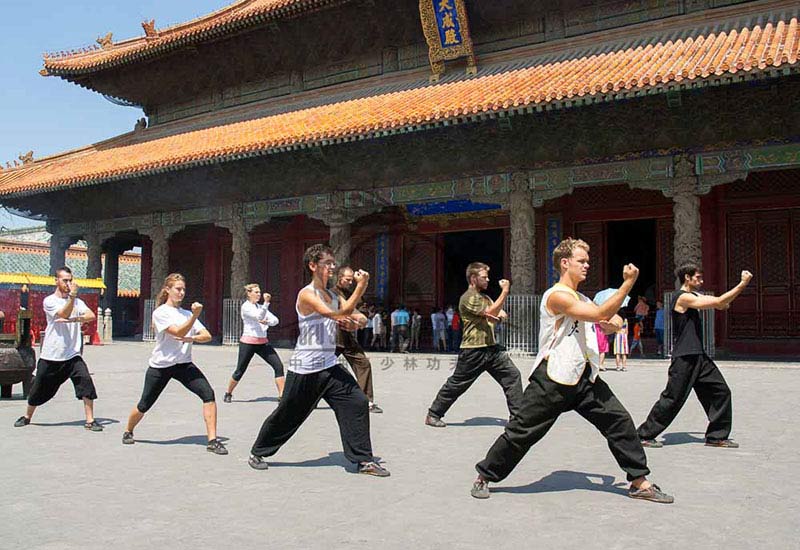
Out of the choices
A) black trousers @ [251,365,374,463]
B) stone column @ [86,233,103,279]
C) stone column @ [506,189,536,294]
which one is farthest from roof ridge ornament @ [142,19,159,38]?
black trousers @ [251,365,374,463]

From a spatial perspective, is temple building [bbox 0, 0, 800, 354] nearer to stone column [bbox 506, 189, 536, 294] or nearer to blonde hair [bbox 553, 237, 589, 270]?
stone column [bbox 506, 189, 536, 294]

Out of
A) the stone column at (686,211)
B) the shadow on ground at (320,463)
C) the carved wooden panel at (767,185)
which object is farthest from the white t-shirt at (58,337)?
the carved wooden panel at (767,185)

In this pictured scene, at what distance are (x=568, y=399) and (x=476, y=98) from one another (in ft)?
33.7

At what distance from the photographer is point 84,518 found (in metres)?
3.67

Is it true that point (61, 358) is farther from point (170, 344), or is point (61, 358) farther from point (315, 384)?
point (315, 384)

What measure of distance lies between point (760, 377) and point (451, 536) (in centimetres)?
859

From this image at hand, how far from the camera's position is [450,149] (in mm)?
15062

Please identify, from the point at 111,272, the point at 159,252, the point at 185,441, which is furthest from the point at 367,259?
the point at 185,441

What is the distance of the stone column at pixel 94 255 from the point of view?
21.7 meters

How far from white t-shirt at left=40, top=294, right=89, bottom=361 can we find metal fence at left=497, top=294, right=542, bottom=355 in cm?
910

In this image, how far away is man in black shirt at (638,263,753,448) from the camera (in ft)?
18.2

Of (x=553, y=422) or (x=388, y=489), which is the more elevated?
(x=553, y=422)

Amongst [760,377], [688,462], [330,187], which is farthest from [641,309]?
[688,462]

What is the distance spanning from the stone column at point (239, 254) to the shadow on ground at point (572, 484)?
14667mm
